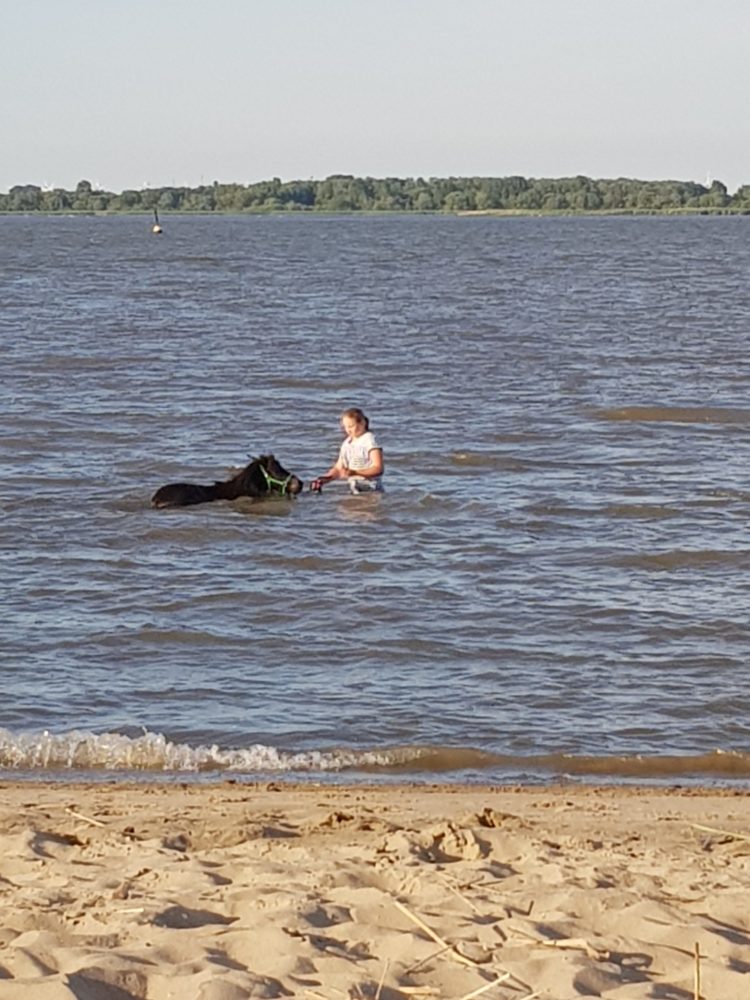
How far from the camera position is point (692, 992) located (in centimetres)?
447

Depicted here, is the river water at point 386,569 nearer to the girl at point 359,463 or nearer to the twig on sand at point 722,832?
the girl at point 359,463

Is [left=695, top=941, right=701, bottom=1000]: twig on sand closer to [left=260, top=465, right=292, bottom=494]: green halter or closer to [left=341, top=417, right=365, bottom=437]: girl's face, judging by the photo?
[left=260, top=465, right=292, bottom=494]: green halter

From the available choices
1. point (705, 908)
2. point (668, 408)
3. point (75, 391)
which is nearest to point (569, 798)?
point (705, 908)

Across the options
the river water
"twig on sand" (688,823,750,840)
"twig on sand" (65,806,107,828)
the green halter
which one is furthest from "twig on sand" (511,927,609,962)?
the green halter

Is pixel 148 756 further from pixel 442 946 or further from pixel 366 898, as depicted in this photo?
pixel 442 946

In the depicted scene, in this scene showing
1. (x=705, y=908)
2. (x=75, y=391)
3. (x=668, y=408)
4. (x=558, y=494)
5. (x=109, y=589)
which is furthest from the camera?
(x=75, y=391)

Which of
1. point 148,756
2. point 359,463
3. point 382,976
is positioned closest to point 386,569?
point 359,463

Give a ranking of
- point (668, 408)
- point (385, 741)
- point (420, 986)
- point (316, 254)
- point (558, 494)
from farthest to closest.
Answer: point (316, 254), point (668, 408), point (558, 494), point (385, 741), point (420, 986)

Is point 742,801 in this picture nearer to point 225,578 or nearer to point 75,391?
point 225,578

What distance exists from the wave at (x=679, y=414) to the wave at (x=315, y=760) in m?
12.4

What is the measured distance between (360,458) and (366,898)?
32.2ft

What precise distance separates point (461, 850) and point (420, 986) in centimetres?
141

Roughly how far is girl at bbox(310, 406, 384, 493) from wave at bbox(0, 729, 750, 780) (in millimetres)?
6741

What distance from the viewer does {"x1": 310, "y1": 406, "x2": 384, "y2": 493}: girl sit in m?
14.7
